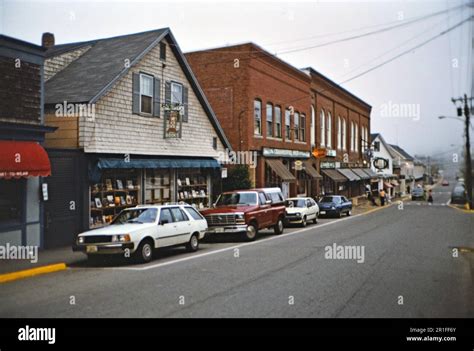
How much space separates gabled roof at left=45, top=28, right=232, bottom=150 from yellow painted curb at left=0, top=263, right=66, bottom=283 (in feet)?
20.1

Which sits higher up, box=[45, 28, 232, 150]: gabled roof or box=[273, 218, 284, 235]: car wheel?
box=[45, 28, 232, 150]: gabled roof

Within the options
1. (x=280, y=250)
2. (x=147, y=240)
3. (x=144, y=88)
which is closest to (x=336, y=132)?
(x=144, y=88)

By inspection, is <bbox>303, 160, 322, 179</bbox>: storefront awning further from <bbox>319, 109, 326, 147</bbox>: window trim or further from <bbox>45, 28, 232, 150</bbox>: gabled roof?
<bbox>45, 28, 232, 150</bbox>: gabled roof

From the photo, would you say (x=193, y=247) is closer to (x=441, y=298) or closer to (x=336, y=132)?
(x=441, y=298)

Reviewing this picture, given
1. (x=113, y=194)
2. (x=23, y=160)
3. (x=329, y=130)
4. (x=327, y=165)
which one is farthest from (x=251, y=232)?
(x=329, y=130)

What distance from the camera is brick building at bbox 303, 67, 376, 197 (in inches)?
1582

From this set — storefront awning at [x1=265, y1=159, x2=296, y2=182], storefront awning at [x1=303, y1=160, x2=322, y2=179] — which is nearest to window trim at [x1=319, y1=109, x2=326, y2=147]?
storefront awning at [x1=303, y1=160, x2=322, y2=179]

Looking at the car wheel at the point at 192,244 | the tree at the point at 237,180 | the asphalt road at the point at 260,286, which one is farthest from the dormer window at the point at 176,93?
the asphalt road at the point at 260,286

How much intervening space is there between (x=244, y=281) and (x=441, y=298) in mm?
3654

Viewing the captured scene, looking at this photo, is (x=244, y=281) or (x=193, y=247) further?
(x=193, y=247)

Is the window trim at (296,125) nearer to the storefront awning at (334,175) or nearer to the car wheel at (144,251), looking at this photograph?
the storefront awning at (334,175)

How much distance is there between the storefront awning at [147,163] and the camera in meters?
16.1

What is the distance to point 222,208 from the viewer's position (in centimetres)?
1789
